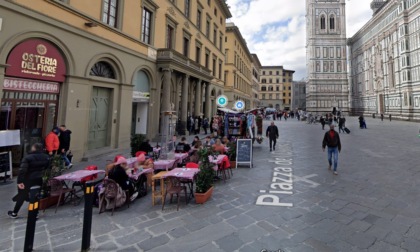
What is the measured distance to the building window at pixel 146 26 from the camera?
1429cm

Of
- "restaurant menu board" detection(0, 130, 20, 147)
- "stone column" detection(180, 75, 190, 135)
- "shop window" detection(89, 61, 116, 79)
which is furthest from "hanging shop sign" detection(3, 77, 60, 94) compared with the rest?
"stone column" detection(180, 75, 190, 135)

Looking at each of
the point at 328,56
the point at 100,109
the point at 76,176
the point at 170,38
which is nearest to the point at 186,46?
the point at 170,38

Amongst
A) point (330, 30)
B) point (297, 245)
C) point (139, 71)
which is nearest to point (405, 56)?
point (330, 30)

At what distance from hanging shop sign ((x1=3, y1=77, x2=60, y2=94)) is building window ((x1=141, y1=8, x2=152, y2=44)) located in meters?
6.64

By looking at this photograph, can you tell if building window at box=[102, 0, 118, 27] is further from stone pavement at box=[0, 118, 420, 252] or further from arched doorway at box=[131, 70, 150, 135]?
stone pavement at box=[0, 118, 420, 252]

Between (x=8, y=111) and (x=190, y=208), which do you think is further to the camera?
(x=8, y=111)

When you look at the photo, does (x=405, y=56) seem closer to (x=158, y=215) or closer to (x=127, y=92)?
(x=127, y=92)

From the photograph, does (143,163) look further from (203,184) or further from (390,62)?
(390,62)

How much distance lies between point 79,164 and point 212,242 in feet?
25.4

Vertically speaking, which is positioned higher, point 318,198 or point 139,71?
point 139,71

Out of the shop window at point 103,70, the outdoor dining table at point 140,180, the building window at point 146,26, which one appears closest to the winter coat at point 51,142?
the outdoor dining table at point 140,180

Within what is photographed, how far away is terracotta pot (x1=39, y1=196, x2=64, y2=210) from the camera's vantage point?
4930mm

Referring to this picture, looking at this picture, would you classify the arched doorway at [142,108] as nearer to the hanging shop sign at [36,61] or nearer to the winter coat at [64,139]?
the hanging shop sign at [36,61]

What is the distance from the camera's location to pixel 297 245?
3.63 m
